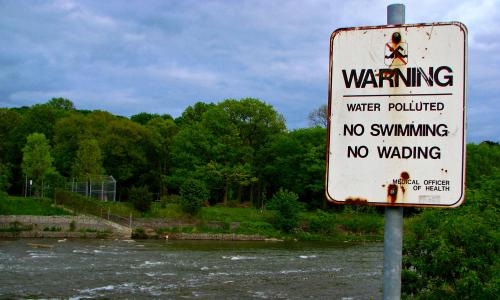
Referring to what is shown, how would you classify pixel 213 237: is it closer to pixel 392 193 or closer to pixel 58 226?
pixel 58 226

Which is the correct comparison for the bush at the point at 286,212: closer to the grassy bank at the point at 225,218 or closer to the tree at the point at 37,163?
the grassy bank at the point at 225,218

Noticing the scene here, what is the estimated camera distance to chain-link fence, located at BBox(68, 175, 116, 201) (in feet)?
221

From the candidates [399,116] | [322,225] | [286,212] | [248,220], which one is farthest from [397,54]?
[322,225]

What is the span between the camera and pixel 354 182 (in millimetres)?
3178

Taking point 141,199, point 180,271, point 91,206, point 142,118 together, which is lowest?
point 180,271

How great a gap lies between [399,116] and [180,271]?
35.3 metres

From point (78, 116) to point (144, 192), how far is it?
29.1 meters

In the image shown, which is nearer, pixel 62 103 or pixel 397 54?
pixel 397 54

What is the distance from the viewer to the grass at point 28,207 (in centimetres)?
5681

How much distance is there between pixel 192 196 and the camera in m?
65.2

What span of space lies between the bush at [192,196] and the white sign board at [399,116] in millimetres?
62499

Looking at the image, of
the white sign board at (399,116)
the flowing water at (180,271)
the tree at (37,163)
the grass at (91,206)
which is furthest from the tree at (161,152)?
the white sign board at (399,116)

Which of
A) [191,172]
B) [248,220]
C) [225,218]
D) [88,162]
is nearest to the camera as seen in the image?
[225,218]

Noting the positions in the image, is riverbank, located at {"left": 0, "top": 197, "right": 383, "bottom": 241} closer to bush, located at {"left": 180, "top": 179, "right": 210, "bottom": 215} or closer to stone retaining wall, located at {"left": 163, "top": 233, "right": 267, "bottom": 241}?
stone retaining wall, located at {"left": 163, "top": 233, "right": 267, "bottom": 241}
